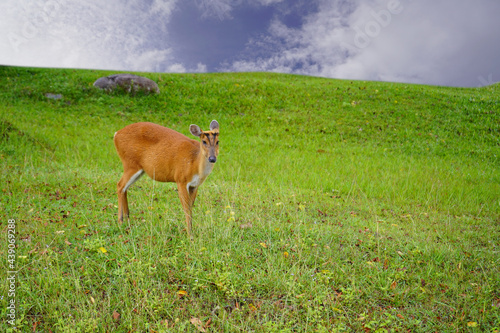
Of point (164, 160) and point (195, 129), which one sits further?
point (164, 160)

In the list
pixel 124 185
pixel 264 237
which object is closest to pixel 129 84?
pixel 124 185

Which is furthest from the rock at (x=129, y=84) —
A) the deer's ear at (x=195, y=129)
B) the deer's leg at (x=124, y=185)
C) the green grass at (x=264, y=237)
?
the deer's ear at (x=195, y=129)

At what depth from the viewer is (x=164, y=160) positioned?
5.89 m

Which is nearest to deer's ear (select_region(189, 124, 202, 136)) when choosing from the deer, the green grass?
the deer

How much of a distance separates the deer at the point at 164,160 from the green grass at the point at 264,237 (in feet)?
2.05

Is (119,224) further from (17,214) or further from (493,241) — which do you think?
(493,241)

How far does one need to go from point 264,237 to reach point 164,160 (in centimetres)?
226

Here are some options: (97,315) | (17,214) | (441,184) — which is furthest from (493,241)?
(17,214)

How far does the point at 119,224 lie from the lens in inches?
241

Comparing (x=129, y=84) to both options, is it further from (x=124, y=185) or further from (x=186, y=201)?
(x=186, y=201)

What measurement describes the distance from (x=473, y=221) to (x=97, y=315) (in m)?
8.47

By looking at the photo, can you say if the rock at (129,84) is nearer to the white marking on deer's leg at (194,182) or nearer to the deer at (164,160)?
the deer at (164,160)

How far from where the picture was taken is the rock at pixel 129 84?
21172mm

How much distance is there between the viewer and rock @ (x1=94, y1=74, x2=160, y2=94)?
69.5ft
